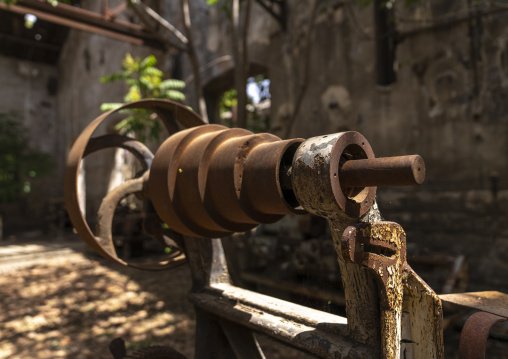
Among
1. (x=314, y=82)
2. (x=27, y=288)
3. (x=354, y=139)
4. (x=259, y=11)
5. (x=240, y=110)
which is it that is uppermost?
(x=259, y=11)

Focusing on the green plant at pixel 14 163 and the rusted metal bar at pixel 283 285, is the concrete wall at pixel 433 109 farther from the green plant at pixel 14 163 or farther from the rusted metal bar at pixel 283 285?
the green plant at pixel 14 163

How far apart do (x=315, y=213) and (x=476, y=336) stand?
55 centimetres

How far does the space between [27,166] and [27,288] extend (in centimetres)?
908

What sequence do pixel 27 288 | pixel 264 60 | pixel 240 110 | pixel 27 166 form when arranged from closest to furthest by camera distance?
pixel 240 110 → pixel 27 288 → pixel 264 60 → pixel 27 166

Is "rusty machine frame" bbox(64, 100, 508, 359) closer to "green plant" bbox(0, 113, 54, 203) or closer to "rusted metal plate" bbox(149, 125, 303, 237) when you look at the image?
"rusted metal plate" bbox(149, 125, 303, 237)

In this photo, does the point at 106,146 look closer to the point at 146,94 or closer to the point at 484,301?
the point at 484,301

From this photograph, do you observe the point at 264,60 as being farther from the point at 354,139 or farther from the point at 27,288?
the point at 354,139

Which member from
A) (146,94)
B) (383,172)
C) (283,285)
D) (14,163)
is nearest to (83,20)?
(146,94)

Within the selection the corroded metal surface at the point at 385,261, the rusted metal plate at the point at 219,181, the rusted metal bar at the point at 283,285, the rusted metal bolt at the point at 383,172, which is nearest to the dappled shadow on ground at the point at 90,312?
the rusted metal bar at the point at 283,285

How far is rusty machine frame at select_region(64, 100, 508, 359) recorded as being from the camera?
1.07 meters

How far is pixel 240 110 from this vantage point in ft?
14.4

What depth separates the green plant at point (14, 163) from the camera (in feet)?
39.6

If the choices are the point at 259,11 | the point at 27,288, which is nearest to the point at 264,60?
the point at 259,11

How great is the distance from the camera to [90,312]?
4.39 metres
